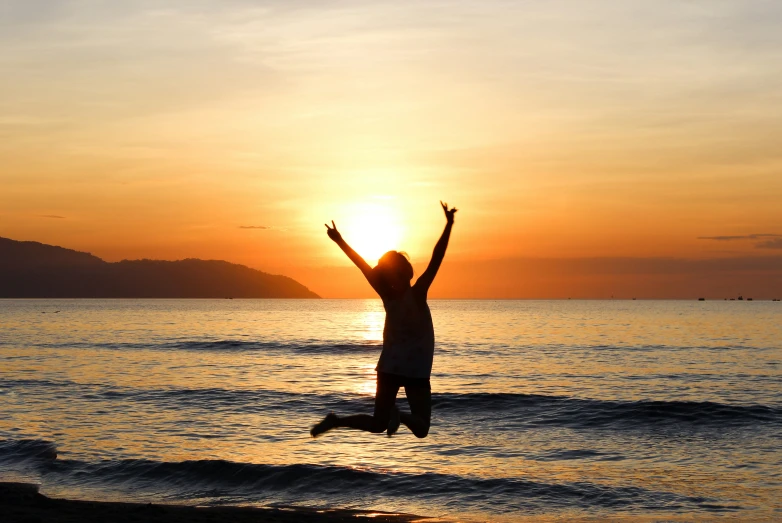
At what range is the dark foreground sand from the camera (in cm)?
1190

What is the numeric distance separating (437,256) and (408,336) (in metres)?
0.99

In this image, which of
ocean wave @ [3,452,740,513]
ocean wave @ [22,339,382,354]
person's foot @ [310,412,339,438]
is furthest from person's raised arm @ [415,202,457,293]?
ocean wave @ [22,339,382,354]

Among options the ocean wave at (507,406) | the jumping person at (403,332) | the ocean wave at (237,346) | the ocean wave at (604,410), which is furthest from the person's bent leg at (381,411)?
the ocean wave at (237,346)

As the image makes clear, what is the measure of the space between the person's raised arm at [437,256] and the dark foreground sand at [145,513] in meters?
6.14

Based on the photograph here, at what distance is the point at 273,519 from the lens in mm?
12523

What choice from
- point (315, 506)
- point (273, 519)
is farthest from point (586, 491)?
point (273, 519)

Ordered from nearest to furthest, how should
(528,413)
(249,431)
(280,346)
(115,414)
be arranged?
(249,431) → (115,414) → (528,413) → (280,346)

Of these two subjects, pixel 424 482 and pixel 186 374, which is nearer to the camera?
pixel 424 482

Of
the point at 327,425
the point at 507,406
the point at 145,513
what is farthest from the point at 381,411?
the point at 507,406

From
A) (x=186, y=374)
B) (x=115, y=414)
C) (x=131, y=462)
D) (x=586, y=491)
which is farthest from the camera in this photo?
(x=186, y=374)

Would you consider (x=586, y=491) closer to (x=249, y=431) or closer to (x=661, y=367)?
(x=249, y=431)

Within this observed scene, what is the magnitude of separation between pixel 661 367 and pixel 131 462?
3447cm

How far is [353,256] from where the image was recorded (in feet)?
28.1

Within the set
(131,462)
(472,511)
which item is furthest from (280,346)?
(472,511)
